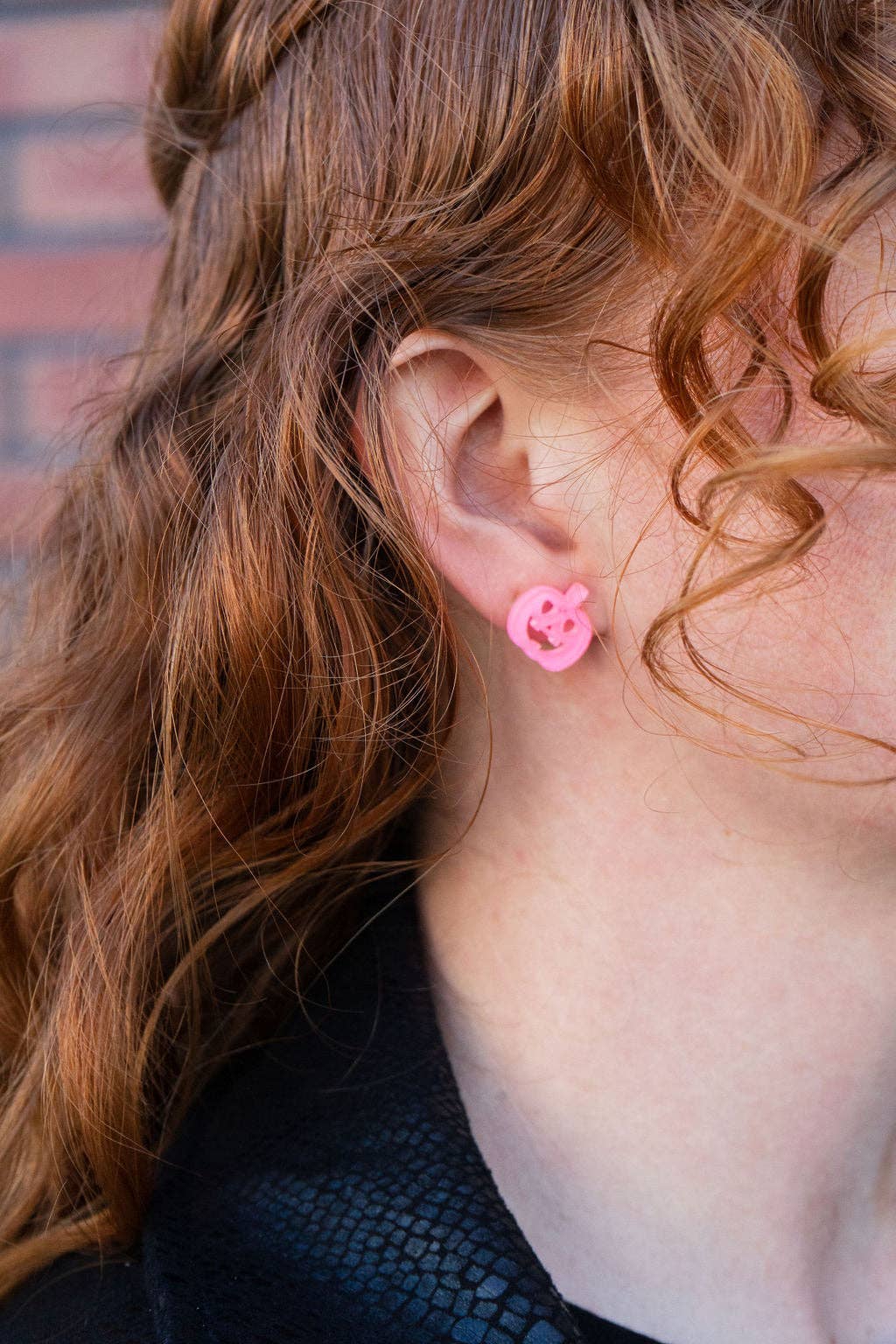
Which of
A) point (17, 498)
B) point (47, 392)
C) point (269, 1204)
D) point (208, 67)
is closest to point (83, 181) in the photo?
point (47, 392)

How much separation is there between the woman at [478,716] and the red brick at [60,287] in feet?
2.00

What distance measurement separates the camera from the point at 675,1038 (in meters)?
1.01

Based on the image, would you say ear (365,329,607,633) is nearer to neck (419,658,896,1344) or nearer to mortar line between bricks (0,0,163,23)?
neck (419,658,896,1344)

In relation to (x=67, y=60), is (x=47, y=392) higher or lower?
lower

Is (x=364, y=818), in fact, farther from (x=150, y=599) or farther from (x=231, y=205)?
(x=231, y=205)

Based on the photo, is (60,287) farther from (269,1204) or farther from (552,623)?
(269,1204)

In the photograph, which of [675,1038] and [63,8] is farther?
[63,8]

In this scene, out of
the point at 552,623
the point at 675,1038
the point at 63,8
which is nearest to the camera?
the point at 552,623

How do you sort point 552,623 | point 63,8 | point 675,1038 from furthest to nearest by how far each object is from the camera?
point 63,8 < point 675,1038 < point 552,623

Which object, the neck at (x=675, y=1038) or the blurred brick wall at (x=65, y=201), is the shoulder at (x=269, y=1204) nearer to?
the neck at (x=675, y=1038)

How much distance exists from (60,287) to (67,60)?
34 centimetres

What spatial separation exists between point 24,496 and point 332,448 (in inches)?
41.3

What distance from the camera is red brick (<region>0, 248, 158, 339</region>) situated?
68.6 inches

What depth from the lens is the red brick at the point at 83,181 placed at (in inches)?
67.8
